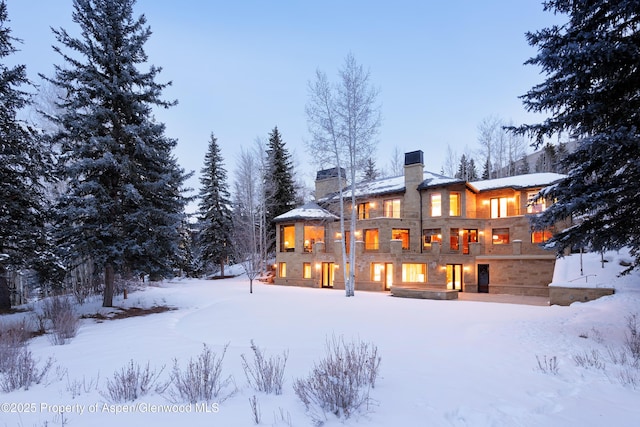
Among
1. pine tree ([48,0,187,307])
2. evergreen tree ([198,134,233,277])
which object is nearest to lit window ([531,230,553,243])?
pine tree ([48,0,187,307])

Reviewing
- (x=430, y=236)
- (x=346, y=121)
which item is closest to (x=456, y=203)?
(x=430, y=236)

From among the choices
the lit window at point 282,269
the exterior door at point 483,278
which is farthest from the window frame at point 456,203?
the lit window at point 282,269

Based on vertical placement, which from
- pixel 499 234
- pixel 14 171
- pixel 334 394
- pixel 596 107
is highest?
pixel 596 107

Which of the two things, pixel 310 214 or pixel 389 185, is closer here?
pixel 310 214

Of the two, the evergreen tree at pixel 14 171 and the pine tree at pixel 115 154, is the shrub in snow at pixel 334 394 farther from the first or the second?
the evergreen tree at pixel 14 171

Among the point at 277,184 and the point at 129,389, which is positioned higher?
the point at 277,184

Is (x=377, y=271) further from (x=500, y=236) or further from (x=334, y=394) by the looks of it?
(x=334, y=394)

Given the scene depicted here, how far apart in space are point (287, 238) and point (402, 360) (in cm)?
2601

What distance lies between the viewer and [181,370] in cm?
632

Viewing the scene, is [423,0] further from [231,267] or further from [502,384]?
[502,384]

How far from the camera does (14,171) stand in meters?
12.5

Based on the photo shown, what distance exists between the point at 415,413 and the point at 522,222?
2495cm

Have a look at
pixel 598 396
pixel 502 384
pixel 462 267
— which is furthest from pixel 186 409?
pixel 462 267

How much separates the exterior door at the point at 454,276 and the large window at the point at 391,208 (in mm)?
5849
